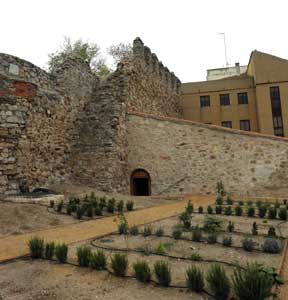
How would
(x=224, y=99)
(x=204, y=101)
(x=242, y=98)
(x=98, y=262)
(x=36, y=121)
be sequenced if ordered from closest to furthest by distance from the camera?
1. (x=98, y=262)
2. (x=36, y=121)
3. (x=242, y=98)
4. (x=224, y=99)
5. (x=204, y=101)

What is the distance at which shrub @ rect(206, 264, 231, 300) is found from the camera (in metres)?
2.98

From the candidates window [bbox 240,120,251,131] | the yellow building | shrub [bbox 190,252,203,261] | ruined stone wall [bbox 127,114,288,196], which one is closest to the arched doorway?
ruined stone wall [bbox 127,114,288,196]

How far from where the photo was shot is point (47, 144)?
12273mm

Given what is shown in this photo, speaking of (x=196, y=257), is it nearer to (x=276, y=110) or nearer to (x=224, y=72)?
(x=276, y=110)

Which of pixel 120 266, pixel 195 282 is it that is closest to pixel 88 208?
pixel 120 266

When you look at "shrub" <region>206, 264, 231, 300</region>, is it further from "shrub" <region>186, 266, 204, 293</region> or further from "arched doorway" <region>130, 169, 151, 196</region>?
"arched doorway" <region>130, 169, 151, 196</region>

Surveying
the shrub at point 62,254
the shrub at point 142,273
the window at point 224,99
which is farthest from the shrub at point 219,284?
the window at point 224,99

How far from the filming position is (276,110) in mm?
25234

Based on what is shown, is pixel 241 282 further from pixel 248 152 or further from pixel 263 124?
pixel 263 124

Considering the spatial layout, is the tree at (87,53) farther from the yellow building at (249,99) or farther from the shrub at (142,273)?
the shrub at (142,273)

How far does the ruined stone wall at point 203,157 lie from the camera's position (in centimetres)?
1290

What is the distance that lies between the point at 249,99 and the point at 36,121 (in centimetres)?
1989

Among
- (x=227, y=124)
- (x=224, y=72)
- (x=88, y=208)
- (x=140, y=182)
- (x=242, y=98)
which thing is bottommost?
(x=88, y=208)

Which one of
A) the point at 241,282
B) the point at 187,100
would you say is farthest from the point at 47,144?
the point at 187,100
